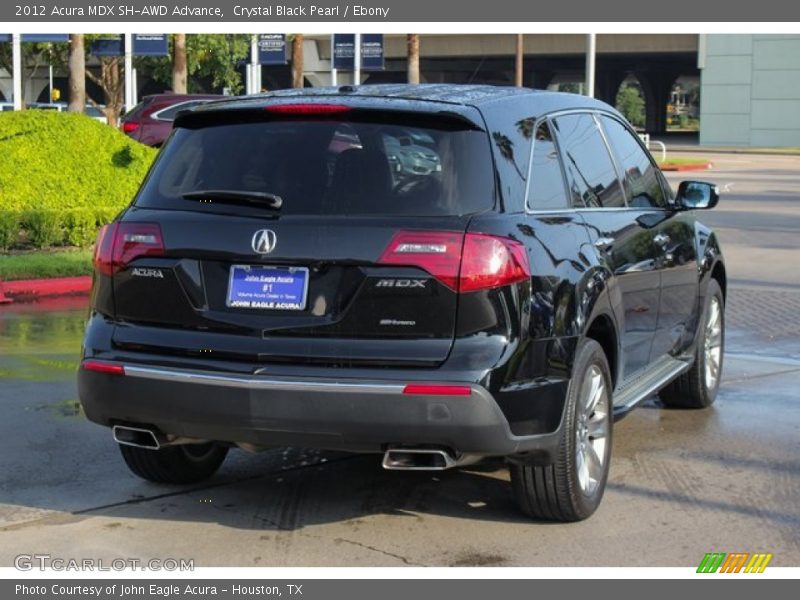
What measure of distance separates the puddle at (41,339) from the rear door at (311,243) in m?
3.72

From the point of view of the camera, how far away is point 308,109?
557 cm

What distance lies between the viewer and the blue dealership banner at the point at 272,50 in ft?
150

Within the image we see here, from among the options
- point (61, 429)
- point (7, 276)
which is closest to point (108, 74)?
point (7, 276)

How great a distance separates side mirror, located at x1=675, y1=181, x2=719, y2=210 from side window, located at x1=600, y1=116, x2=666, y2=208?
146 millimetres

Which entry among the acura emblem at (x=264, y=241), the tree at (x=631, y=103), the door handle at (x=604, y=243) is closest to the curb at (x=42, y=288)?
the door handle at (x=604, y=243)

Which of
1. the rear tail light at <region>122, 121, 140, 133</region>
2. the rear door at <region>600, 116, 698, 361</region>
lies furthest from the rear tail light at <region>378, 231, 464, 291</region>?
the rear tail light at <region>122, 121, 140, 133</region>

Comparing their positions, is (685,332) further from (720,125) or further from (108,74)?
(720,125)

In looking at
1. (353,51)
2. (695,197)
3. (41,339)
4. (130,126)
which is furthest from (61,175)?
(353,51)

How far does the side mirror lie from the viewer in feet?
24.7

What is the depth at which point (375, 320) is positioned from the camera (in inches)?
200

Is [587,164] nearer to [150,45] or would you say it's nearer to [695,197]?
[695,197]

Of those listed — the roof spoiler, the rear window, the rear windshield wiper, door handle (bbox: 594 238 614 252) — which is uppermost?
the roof spoiler

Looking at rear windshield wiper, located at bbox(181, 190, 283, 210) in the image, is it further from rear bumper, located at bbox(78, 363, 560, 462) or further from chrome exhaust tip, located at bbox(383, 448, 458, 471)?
chrome exhaust tip, located at bbox(383, 448, 458, 471)
